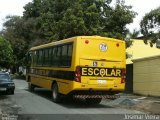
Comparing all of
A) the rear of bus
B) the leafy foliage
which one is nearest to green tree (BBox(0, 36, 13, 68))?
the leafy foliage

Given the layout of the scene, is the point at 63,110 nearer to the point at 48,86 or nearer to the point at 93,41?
the point at 93,41

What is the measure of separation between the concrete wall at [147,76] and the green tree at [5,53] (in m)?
37.6

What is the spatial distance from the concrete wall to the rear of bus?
4.50 m

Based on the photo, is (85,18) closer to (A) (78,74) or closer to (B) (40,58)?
(B) (40,58)

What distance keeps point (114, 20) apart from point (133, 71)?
36.3 feet

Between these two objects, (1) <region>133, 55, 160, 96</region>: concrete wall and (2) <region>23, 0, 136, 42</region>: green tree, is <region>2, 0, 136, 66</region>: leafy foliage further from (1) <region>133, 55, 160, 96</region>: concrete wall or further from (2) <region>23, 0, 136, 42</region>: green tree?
(1) <region>133, 55, 160, 96</region>: concrete wall

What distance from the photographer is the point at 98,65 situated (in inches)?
717

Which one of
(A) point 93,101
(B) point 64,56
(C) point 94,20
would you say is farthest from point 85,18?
(B) point 64,56

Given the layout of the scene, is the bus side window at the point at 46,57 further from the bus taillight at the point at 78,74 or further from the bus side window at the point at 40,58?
the bus taillight at the point at 78,74

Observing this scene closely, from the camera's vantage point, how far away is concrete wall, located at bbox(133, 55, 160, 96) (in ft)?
74.6

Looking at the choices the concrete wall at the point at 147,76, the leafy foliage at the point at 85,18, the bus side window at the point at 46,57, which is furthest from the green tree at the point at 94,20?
the bus side window at the point at 46,57

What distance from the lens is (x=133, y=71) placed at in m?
26.2

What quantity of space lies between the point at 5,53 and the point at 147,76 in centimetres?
4228

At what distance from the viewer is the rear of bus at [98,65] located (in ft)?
58.4
